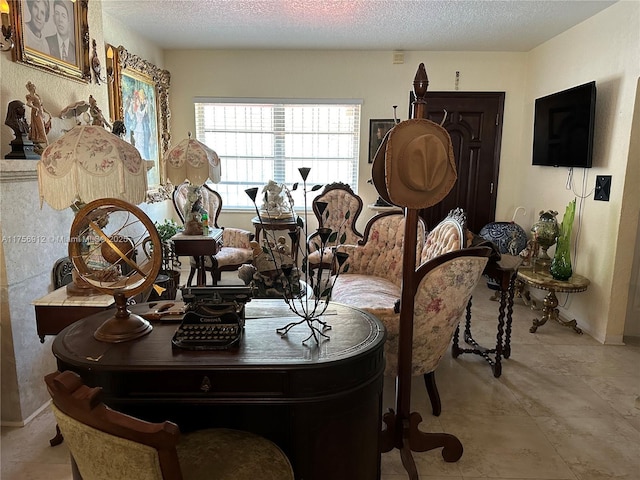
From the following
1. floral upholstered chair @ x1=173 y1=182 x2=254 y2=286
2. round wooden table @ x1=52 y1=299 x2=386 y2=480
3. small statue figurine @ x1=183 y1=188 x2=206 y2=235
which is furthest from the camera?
floral upholstered chair @ x1=173 y1=182 x2=254 y2=286

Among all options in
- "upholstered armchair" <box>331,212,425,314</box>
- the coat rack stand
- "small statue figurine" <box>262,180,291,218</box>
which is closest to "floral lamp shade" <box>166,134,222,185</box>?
"small statue figurine" <box>262,180,291,218</box>

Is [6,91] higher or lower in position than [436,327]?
higher

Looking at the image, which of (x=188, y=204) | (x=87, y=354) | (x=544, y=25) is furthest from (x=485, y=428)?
(x=544, y=25)

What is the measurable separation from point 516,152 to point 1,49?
5.00 m

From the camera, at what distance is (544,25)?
400 cm

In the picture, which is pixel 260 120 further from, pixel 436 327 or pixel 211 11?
pixel 436 327

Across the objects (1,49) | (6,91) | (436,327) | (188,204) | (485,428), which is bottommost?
(485,428)

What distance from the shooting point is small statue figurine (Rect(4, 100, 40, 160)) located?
220 centimetres

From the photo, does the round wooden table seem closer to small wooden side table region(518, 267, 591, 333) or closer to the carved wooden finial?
the carved wooden finial

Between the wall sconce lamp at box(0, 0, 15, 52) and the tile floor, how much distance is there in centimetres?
198

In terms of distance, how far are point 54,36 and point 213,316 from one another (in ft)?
7.19

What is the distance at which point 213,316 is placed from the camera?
1565mm

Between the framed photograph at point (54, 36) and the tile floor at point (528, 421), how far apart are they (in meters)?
2.04

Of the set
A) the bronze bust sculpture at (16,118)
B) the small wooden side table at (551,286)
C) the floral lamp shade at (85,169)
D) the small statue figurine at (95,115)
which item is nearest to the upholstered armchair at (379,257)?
the small wooden side table at (551,286)
